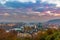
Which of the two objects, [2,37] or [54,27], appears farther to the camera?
[54,27]

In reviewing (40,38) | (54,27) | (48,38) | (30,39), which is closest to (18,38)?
(30,39)

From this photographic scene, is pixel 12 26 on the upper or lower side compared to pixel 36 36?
upper

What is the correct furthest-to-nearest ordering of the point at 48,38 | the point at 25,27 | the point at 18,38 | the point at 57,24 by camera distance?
1. the point at 25,27
2. the point at 57,24
3. the point at 18,38
4. the point at 48,38

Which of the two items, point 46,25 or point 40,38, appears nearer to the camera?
point 40,38

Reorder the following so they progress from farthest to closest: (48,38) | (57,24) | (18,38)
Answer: (57,24) < (18,38) < (48,38)

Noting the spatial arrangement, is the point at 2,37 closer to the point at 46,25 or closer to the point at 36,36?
the point at 36,36

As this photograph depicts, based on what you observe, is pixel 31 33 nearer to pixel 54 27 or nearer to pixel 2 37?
pixel 54 27

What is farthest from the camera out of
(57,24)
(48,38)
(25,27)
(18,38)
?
(25,27)

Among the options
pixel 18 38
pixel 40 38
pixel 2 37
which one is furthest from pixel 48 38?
pixel 2 37

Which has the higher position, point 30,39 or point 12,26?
point 12,26
